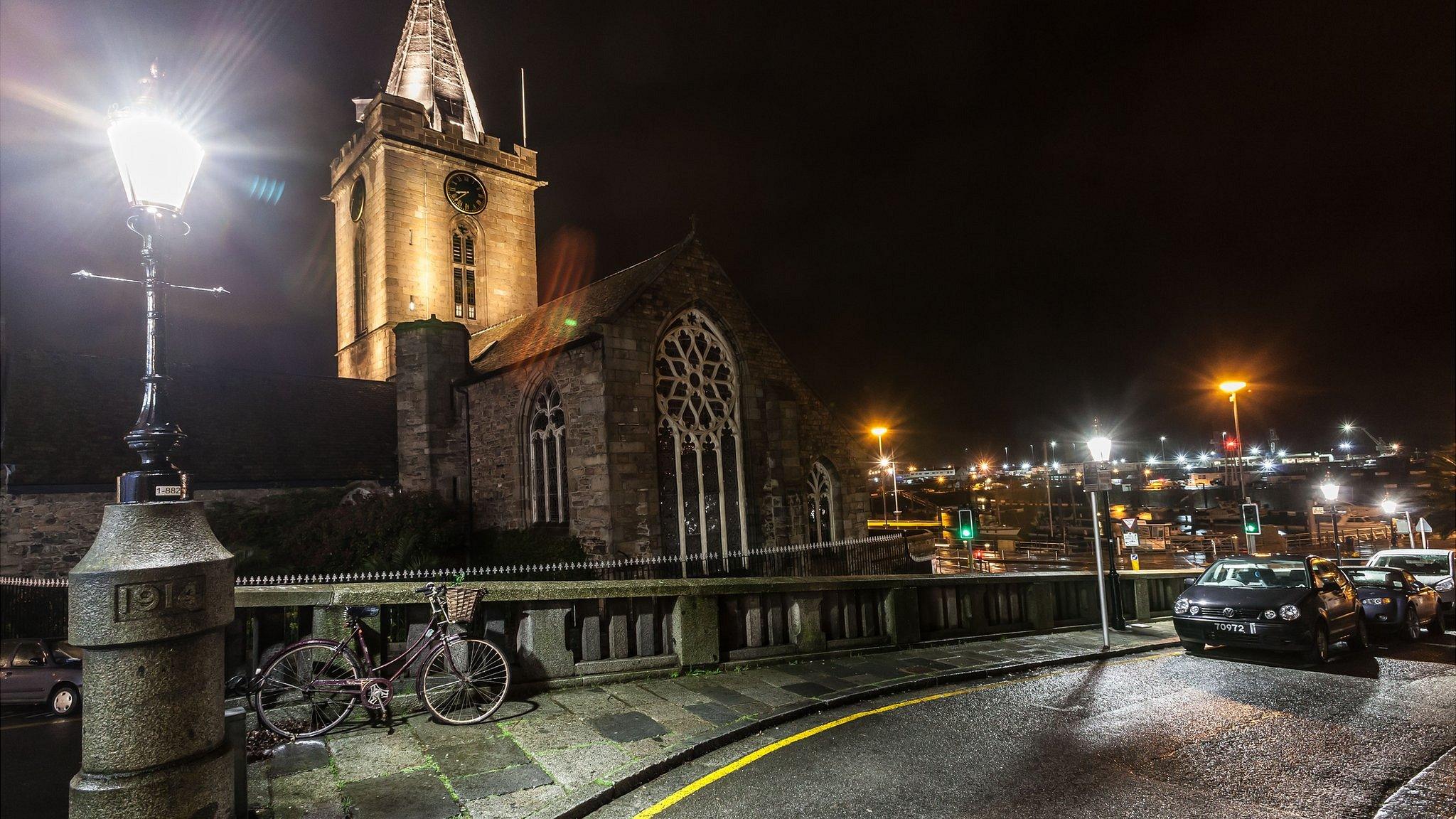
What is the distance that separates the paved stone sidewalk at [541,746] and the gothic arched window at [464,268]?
90.6ft

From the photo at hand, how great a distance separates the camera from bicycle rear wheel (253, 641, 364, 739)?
534 centimetres

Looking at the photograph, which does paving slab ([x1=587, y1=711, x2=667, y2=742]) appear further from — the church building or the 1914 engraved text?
the church building

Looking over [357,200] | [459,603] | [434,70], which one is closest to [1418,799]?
[459,603]

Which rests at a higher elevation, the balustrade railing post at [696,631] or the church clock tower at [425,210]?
the church clock tower at [425,210]

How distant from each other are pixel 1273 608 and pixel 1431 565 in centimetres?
963

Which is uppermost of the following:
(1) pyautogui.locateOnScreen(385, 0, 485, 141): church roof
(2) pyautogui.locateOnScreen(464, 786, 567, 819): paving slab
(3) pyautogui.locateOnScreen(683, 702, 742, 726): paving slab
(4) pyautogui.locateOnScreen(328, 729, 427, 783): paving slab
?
(1) pyautogui.locateOnScreen(385, 0, 485, 141): church roof

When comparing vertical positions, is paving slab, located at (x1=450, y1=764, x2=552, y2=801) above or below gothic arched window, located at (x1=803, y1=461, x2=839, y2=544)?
below

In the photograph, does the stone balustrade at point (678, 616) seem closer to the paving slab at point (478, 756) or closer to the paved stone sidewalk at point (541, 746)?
the paved stone sidewalk at point (541, 746)

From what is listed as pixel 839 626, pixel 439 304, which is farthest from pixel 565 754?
pixel 439 304

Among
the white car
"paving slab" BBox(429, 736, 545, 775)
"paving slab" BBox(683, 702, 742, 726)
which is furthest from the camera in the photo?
the white car

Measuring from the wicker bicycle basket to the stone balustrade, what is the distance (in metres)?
0.18

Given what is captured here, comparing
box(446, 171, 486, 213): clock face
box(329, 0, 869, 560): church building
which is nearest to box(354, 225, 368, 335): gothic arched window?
box(446, 171, 486, 213): clock face

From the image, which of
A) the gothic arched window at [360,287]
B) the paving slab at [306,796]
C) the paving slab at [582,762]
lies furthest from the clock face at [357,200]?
the paving slab at [582,762]

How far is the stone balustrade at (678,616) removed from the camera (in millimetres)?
6090
